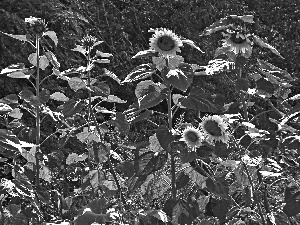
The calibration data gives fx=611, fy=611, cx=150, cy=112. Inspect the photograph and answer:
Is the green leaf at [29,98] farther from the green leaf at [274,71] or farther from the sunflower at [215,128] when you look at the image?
the green leaf at [274,71]

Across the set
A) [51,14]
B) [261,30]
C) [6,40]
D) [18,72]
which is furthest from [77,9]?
[18,72]

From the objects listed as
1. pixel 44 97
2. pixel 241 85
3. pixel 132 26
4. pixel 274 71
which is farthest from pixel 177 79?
pixel 132 26

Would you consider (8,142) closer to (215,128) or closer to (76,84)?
(76,84)

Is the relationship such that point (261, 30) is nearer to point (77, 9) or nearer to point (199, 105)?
point (77, 9)

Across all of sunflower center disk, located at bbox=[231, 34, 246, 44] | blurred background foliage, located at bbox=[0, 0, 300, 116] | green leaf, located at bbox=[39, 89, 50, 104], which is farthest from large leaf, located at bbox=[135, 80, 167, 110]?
blurred background foliage, located at bbox=[0, 0, 300, 116]

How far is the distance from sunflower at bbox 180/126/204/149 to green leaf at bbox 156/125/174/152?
0.03 metres

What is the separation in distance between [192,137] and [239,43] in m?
0.27

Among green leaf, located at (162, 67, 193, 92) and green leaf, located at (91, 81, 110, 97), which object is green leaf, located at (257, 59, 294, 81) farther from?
green leaf, located at (91, 81, 110, 97)

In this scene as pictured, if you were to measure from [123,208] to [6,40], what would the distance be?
7.59 feet

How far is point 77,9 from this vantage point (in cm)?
467

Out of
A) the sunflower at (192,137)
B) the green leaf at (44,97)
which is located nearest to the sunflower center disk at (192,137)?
the sunflower at (192,137)

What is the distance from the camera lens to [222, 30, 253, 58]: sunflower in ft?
4.82

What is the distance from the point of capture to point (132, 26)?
16.2 feet

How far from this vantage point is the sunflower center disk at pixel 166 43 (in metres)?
1.43
